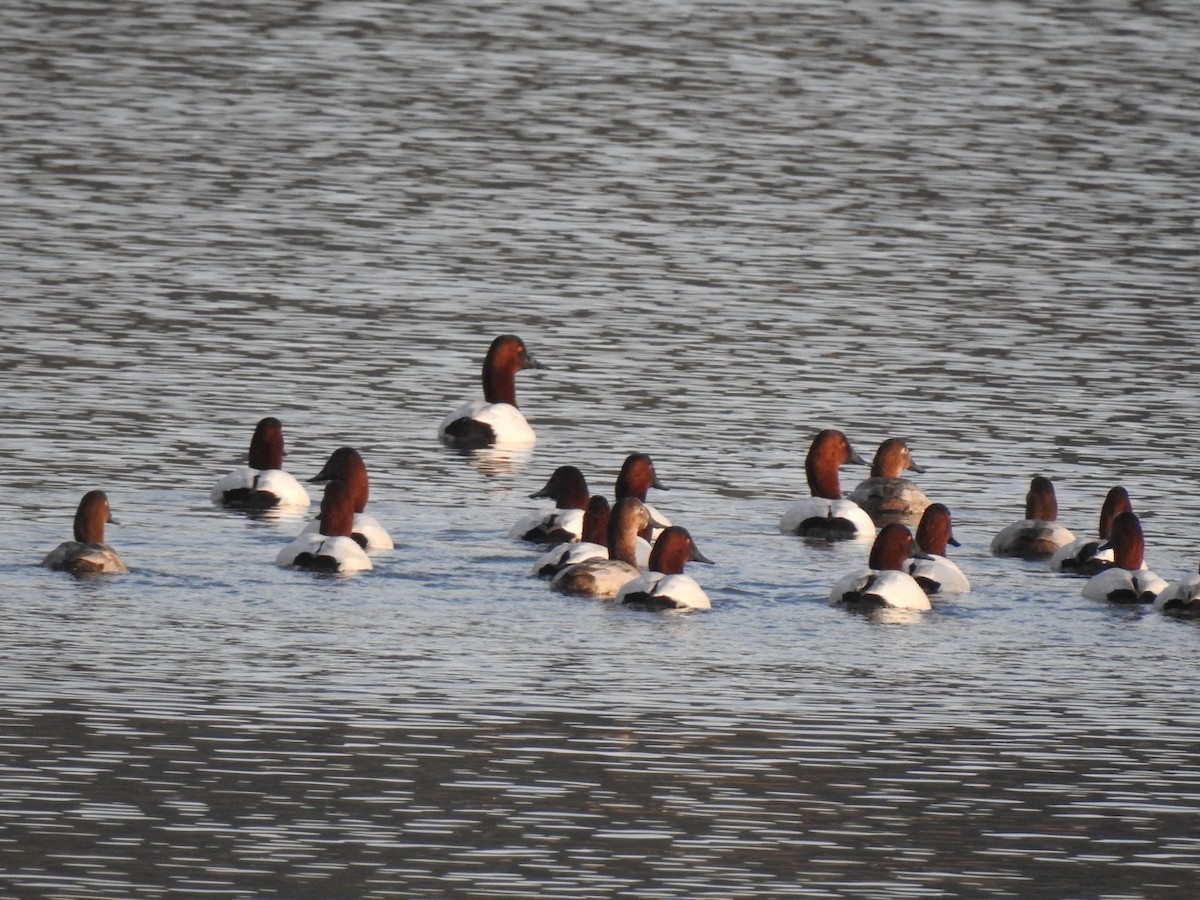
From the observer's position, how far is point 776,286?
2650cm

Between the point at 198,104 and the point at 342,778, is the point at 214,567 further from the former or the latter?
the point at 198,104

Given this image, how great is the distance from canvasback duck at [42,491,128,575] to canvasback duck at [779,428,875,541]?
14.6ft

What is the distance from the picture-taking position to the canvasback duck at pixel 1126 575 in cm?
1570

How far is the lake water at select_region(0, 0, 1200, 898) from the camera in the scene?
442 inches

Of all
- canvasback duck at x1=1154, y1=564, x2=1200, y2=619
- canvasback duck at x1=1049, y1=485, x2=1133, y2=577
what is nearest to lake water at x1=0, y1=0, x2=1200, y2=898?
canvasback duck at x1=1154, y1=564, x2=1200, y2=619

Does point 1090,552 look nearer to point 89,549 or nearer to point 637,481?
point 637,481

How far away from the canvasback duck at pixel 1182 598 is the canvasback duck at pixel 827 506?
285 cm

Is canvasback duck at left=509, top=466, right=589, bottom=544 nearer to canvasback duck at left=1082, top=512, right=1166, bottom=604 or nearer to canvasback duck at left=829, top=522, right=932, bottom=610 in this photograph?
canvasback duck at left=829, top=522, right=932, bottom=610

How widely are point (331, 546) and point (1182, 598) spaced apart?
189 inches

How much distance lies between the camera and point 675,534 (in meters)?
15.7

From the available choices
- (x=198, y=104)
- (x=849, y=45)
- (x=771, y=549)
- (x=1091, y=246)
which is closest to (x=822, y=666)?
(x=771, y=549)

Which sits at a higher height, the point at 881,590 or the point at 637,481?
the point at 637,481

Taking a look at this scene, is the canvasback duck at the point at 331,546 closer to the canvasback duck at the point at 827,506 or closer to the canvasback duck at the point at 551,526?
the canvasback duck at the point at 551,526

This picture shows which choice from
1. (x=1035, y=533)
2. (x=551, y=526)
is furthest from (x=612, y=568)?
(x=1035, y=533)
